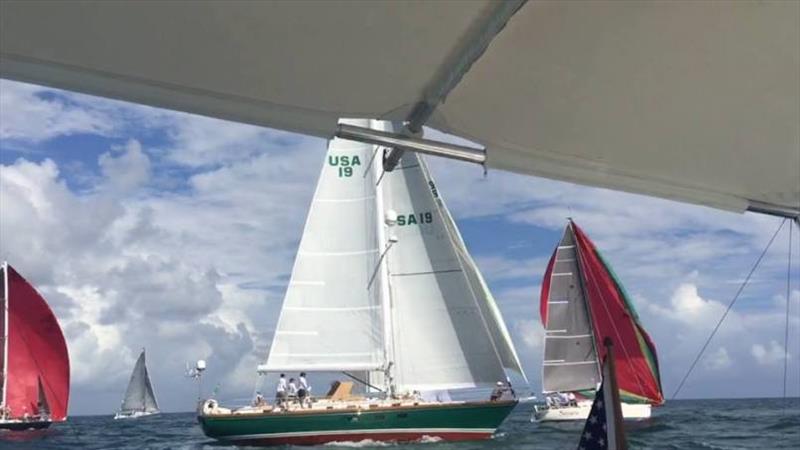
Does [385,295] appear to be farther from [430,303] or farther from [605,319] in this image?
[605,319]

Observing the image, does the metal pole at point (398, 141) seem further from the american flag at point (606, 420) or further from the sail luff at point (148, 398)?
the sail luff at point (148, 398)

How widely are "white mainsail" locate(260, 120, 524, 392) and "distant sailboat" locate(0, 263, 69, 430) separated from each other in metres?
18.3

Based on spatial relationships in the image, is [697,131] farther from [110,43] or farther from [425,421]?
[425,421]

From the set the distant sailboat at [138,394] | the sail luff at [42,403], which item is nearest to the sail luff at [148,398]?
the distant sailboat at [138,394]

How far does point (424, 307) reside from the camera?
24844mm

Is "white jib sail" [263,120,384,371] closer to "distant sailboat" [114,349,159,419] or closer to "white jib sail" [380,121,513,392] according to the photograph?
"white jib sail" [380,121,513,392]

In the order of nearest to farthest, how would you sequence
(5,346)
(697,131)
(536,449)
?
(697,131), (536,449), (5,346)

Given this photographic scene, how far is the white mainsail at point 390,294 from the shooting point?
961 inches

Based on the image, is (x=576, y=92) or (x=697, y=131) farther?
(x=697, y=131)

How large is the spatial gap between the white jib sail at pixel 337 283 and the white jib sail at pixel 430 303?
2.11ft

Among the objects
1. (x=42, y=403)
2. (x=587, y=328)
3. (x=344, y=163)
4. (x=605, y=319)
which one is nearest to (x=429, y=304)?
(x=344, y=163)

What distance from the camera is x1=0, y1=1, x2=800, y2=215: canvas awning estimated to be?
1.98 meters

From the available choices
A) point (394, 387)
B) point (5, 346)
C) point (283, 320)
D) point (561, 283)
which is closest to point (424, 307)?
point (394, 387)

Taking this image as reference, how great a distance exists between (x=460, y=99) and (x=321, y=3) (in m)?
0.61
